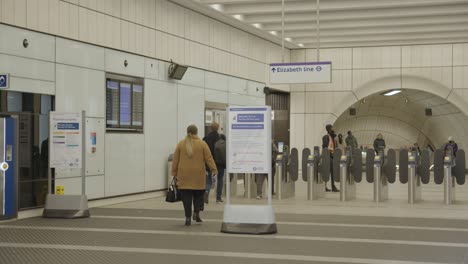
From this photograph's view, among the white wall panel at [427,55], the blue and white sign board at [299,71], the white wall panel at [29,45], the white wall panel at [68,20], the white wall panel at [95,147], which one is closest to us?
the white wall panel at [29,45]

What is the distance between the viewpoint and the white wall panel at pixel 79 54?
12.6 meters

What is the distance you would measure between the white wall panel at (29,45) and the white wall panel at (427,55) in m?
15.6

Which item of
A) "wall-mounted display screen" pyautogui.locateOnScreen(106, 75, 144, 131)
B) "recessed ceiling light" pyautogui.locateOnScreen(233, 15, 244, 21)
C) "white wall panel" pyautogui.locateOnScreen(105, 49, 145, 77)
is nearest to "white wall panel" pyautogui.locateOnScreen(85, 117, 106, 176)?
"wall-mounted display screen" pyautogui.locateOnScreen(106, 75, 144, 131)

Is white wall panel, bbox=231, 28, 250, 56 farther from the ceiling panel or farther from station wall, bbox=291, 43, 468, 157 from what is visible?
station wall, bbox=291, 43, 468, 157

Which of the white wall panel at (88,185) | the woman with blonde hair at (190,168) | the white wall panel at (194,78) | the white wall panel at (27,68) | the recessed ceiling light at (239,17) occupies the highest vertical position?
the recessed ceiling light at (239,17)

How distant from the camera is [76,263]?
726 cm

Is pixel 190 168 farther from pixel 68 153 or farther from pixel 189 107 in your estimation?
pixel 189 107

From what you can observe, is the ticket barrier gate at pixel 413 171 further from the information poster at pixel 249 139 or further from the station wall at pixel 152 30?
the station wall at pixel 152 30

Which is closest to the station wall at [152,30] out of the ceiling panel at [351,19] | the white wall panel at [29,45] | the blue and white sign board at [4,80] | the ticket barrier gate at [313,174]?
the white wall panel at [29,45]

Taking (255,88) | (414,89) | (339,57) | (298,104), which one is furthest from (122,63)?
(414,89)

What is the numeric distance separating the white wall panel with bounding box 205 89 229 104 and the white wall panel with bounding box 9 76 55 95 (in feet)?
22.6

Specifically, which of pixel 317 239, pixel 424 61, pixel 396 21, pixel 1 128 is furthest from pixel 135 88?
pixel 424 61

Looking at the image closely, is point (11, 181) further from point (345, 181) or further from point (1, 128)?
point (345, 181)

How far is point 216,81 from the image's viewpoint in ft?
63.2
